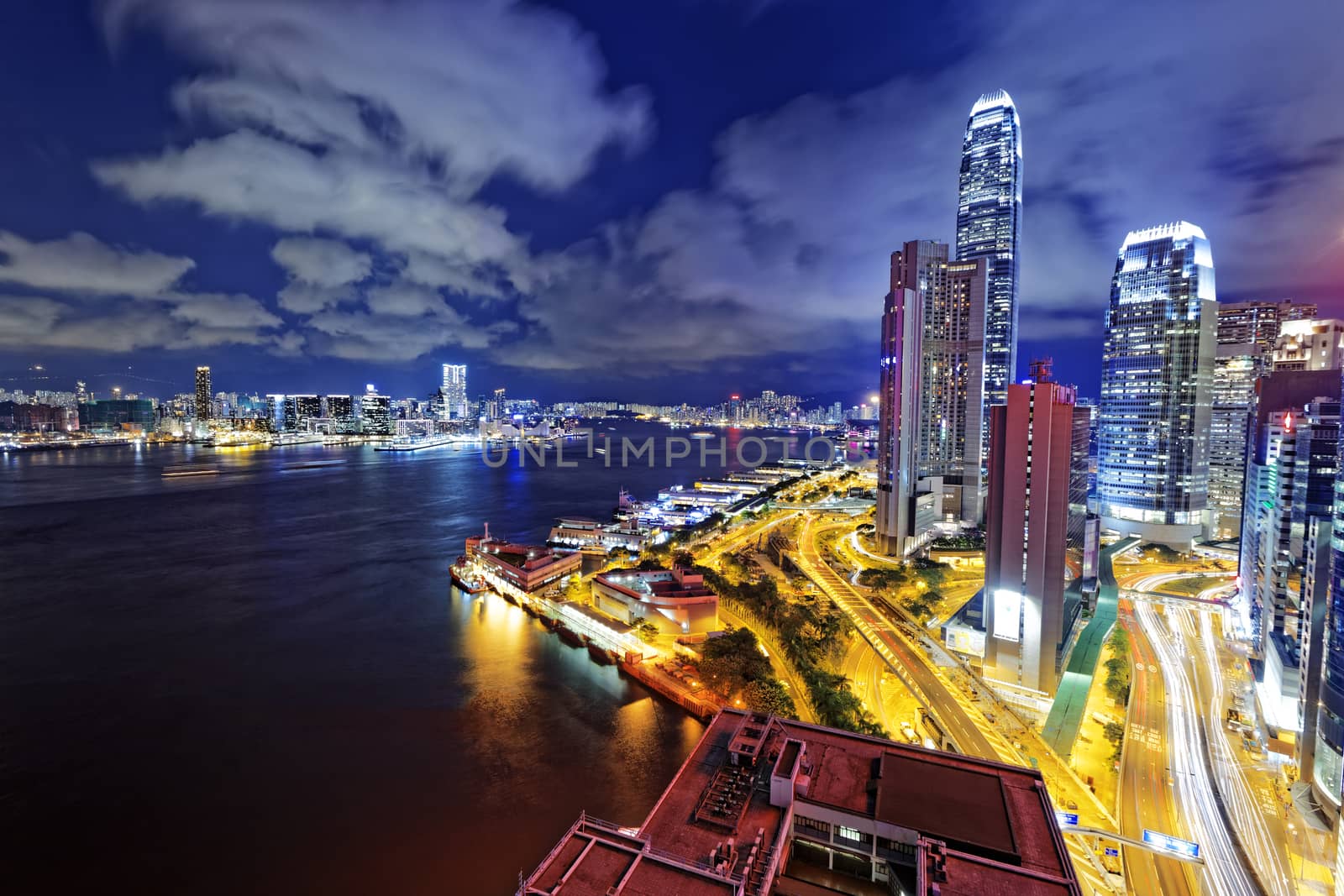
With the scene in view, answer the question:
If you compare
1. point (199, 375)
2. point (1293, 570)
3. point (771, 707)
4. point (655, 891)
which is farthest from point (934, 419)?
point (199, 375)

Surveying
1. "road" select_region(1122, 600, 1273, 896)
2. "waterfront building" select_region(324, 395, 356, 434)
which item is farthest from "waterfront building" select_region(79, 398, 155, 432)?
"road" select_region(1122, 600, 1273, 896)

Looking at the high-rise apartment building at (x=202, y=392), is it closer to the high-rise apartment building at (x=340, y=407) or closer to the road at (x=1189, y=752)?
the high-rise apartment building at (x=340, y=407)

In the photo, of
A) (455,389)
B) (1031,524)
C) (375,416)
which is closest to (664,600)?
(1031,524)

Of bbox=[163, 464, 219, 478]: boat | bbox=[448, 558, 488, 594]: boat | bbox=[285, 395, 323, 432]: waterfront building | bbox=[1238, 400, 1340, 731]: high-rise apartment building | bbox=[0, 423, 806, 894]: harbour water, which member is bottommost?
bbox=[0, 423, 806, 894]: harbour water

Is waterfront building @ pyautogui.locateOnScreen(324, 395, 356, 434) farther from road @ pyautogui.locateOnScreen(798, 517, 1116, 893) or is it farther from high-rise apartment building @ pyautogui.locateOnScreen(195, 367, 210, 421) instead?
road @ pyautogui.locateOnScreen(798, 517, 1116, 893)

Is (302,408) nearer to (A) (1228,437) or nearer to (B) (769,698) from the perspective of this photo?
(B) (769,698)

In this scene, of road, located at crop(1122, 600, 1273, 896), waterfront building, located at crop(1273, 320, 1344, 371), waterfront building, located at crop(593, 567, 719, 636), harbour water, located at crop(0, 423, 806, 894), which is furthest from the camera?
waterfront building, located at crop(1273, 320, 1344, 371)

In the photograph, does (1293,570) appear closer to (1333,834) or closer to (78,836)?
(1333,834)
